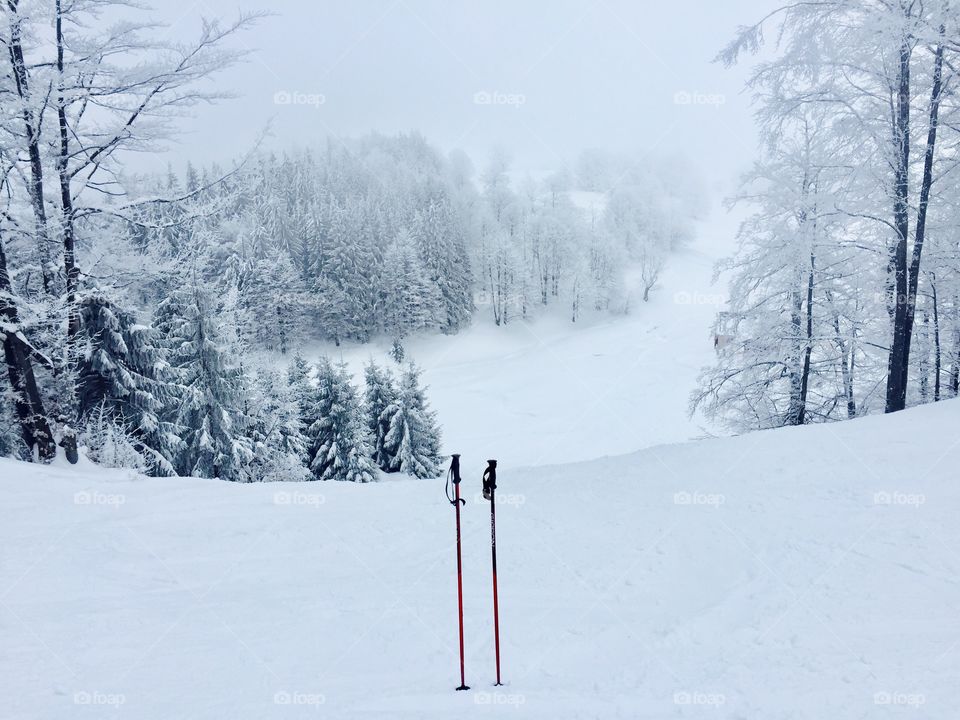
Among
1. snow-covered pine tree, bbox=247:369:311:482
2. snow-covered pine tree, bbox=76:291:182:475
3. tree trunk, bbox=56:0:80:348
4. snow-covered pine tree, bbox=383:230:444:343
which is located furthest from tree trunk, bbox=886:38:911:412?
snow-covered pine tree, bbox=383:230:444:343

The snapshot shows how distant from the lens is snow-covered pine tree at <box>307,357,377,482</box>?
24.4 m

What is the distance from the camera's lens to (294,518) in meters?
8.45

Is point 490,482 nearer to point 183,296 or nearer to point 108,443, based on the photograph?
point 108,443

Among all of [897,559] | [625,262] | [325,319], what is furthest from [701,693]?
[625,262]

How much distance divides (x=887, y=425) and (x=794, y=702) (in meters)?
7.51

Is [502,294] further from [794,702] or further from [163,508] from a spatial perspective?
[794,702]

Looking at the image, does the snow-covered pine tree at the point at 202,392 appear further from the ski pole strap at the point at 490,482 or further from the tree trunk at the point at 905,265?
the tree trunk at the point at 905,265

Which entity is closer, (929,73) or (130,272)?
(929,73)

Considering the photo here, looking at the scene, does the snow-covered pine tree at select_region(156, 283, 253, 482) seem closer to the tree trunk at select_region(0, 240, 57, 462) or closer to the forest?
the forest

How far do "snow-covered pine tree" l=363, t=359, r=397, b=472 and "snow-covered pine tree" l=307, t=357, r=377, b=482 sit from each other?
2134 millimetres

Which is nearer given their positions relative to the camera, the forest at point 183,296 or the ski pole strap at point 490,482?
the ski pole strap at point 490,482

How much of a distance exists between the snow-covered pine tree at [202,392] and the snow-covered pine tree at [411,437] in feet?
23.7

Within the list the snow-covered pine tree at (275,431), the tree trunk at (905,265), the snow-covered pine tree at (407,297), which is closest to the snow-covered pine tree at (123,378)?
the snow-covered pine tree at (275,431)

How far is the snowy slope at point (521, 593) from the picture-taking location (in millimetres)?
4547
